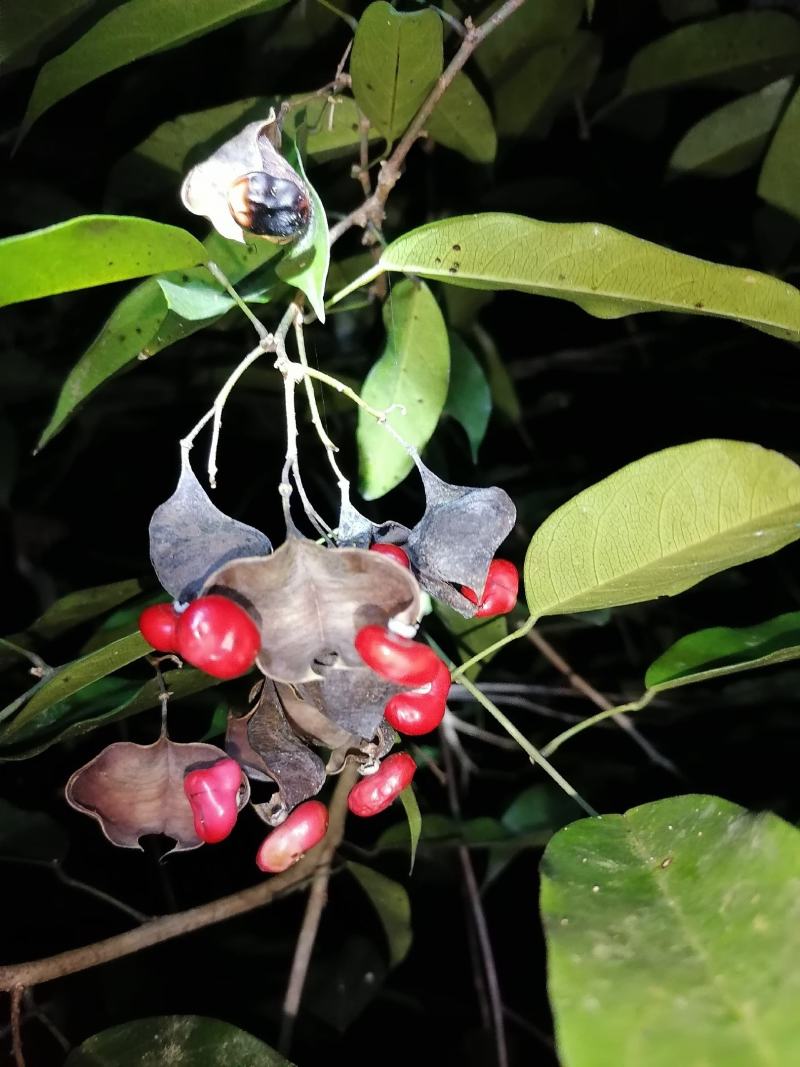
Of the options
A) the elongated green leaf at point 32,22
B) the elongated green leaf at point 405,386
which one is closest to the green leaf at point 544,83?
the elongated green leaf at point 405,386

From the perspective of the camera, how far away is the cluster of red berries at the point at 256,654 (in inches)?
24.4

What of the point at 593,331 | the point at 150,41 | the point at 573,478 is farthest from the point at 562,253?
the point at 593,331

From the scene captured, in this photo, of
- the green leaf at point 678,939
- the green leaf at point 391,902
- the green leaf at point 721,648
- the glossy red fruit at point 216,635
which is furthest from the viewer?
the green leaf at point 391,902

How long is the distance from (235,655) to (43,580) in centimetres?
122

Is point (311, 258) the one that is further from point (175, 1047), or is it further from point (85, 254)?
point (175, 1047)

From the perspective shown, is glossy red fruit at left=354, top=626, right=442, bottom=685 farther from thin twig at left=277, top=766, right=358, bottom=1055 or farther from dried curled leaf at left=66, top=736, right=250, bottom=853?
thin twig at left=277, top=766, right=358, bottom=1055

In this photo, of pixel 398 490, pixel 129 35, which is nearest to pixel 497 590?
pixel 129 35

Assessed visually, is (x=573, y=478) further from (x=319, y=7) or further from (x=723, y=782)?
(x=319, y=7)

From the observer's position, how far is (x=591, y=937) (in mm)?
574

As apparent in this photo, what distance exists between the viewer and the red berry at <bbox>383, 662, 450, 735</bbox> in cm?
70

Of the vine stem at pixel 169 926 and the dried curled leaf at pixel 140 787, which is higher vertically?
the dried curled leaf at pixel 140 787

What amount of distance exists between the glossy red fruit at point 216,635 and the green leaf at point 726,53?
126cm

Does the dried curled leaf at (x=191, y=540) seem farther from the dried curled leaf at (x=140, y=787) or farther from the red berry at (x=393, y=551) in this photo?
the dried curled leaf at (x=140, y=787)

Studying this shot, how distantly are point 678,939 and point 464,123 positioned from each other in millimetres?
1081
